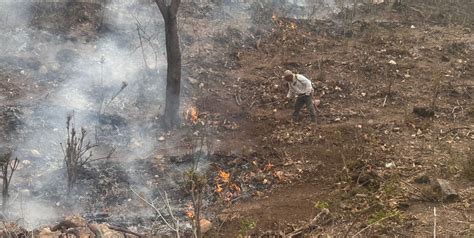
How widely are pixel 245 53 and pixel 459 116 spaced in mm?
4048

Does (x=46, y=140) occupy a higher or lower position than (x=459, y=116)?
lower

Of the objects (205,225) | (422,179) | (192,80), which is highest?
(192,80)

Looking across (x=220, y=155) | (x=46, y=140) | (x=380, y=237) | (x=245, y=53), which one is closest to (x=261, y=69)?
(x=245, y=53)

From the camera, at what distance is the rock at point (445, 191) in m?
5.38

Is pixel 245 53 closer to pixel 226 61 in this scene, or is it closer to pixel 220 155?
pixel 226 61

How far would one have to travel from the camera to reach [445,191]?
213 inches

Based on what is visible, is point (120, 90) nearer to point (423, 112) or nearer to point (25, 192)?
point (25, 192)

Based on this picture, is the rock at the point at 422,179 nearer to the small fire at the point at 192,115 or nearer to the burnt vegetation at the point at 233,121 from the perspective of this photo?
the burnt vegetation at the point at 233,121

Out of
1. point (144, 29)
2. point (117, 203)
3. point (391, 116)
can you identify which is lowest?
point (117, 203)

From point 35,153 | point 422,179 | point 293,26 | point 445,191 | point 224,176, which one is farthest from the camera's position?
point 293,26

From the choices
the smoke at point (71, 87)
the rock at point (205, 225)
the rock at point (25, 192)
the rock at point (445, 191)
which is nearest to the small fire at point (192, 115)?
the smoke at point (71, 87)

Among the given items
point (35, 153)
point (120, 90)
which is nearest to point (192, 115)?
point (120, 90)

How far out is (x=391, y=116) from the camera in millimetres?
7930

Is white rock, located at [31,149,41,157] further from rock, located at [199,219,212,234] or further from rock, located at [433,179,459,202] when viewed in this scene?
rock, located at [433,179,459,202]
